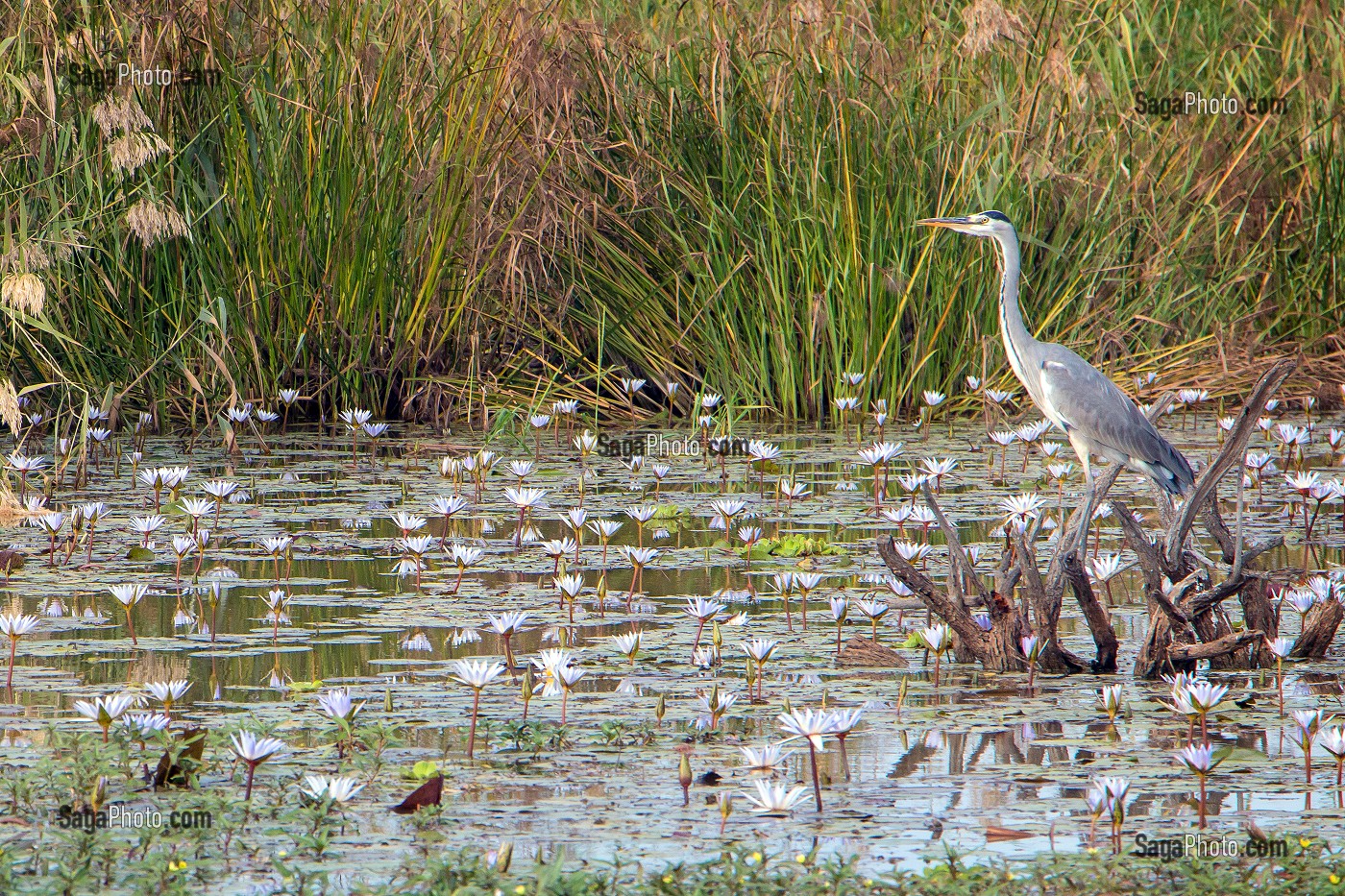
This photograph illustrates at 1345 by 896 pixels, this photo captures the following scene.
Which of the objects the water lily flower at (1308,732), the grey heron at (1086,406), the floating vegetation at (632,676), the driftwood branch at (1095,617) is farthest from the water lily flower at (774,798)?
the grey heron at (1086,406)

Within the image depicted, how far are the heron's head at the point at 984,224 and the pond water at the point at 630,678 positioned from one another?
39.6 inches

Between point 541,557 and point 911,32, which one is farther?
point 911,32

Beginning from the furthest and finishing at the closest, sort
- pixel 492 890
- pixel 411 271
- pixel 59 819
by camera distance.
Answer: pixel 411 271 → pixel 59 819 → pixel 492 890

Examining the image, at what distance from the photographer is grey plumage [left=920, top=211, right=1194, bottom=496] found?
17.7ft

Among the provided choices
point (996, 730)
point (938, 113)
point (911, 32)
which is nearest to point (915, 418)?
point (938, 113)

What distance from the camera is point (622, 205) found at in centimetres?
889

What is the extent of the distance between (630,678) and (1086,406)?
2.26 meters

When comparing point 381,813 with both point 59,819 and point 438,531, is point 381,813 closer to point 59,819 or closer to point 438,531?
point 59,819

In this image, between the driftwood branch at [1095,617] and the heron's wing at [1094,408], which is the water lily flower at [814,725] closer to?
the driftwood branch at [1095,617]

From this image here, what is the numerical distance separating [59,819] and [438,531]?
3159mm

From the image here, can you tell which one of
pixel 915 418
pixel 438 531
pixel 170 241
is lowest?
pixel 438 531

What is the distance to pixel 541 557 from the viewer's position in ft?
18.1

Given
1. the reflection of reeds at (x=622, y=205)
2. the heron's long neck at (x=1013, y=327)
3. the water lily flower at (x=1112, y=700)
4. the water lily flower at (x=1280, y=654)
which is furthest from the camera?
the reflection of reeds at (x=622, y=205)

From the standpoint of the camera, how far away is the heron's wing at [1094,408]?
17.9 feet
